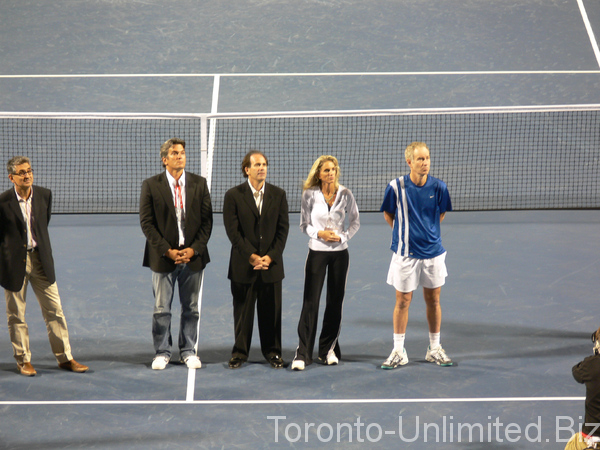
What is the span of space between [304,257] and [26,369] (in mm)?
4112

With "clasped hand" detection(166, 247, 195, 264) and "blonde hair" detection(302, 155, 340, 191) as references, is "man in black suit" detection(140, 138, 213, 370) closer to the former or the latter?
"clasped hand" detection(166, 247, 195, 264)

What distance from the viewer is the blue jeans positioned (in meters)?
7.96

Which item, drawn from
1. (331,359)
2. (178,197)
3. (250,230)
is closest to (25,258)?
(178,197)

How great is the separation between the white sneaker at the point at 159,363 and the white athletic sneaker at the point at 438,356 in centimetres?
262

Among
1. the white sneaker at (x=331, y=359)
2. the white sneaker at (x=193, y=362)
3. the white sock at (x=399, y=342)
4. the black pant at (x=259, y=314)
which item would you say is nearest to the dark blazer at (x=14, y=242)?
the white sneaker at (x=193, y=362)

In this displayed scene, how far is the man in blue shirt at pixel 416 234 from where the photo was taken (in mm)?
7836

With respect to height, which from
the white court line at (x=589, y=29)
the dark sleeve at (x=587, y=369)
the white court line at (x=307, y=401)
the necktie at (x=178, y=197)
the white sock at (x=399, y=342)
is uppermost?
the white court line at (x=589, y=29)

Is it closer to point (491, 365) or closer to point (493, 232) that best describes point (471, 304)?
point (491, 365)

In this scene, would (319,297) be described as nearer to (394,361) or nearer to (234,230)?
(394,361)

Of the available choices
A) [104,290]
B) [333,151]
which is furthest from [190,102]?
[104,290]

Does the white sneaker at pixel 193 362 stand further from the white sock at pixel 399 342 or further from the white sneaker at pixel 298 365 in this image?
the white sock at pixel 399 342

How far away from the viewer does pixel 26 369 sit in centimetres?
785

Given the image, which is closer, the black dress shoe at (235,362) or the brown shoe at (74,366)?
the brown shoe at (74,366)

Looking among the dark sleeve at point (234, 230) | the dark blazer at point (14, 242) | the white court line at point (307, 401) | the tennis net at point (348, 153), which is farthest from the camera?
the tennis net at point (348, 153)
